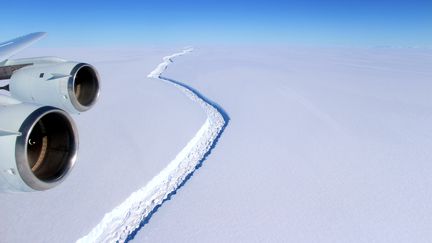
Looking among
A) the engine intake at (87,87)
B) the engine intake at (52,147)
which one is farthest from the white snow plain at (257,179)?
the engine intake at (52,147)

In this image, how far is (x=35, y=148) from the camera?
7.49 feet

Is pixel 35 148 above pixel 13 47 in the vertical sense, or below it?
below

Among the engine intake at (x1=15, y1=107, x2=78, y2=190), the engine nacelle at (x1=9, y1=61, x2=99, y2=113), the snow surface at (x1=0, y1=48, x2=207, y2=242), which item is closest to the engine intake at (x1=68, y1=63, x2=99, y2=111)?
the engine nacelle at (x1=9, y1=61, x2=99, y2=113)

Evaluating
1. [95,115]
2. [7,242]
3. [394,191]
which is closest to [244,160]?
[394,191]

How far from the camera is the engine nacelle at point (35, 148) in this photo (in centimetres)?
187

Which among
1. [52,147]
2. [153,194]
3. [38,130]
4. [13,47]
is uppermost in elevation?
[13,47]

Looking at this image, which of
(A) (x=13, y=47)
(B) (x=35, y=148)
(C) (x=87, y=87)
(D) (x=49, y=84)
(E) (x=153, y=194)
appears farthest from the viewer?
(E) (x=153, y=194)

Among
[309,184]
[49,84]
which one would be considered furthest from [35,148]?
[309,184]

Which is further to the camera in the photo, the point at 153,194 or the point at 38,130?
the point at 153,194

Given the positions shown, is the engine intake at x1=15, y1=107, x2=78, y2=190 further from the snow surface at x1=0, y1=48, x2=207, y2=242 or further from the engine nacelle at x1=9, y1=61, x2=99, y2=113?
the snow surface at x1=0, y1=48, x2=207, y2=242

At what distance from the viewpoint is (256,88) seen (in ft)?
47.3

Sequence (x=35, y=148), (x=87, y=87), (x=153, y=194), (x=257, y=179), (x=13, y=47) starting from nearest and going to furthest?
(x=35, y=148), (x=87, y=87), (x=13, y=47), (x=153, y=194), (x=257, y=179)

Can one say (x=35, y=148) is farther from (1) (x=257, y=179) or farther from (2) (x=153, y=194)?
(1) (x=257, y=179)

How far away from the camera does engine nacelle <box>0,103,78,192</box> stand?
187 cm
